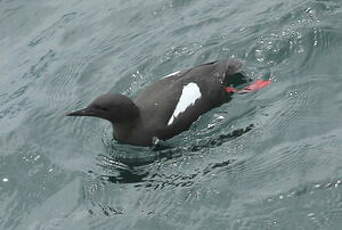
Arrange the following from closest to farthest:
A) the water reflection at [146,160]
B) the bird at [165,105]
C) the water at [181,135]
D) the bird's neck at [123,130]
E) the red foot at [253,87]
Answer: the water at [181,135]
the water reflection at [146,160]
the bird at [165,105]
the bird's neck at [123,130]
the red foot at [253,87]

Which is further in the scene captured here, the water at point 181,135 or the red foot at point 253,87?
the red foot at point 253,87

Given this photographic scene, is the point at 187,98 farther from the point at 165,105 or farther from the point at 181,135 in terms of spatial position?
the point at 181,135

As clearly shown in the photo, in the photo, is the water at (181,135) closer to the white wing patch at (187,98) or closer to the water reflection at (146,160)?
the water reflection at (146,160)

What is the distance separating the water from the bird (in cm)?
12

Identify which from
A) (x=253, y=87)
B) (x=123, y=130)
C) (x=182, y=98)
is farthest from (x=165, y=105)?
(x=253, y=87)

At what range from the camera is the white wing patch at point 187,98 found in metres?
8.14

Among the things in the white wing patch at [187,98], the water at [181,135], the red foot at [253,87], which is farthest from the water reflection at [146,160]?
the red foot at [253,87]

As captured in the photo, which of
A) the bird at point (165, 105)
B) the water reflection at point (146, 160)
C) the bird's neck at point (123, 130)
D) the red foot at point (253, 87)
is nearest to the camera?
the water reflection at point (146, 160)

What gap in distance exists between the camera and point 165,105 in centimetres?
812

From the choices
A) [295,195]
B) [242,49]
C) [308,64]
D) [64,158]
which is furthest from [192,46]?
[295,195]

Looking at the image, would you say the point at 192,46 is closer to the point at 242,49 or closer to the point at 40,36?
the point at 242,49

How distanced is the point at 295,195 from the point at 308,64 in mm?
2378

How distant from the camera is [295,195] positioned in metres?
6.52

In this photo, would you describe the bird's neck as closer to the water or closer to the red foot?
the water
